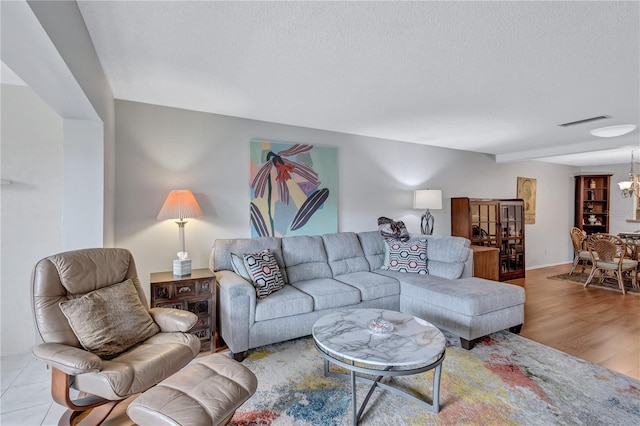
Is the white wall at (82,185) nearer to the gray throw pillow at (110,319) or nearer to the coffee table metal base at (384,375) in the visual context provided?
the gray throw pillow at (110,319)

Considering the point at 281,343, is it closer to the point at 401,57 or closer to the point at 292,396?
the point at 292,396

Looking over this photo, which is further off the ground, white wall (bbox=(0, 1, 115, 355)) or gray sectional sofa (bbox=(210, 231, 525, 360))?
white wall (bbox=(0, 1, 115, 355))

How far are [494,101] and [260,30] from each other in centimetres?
230

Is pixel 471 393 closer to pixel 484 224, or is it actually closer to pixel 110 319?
pixel 110 319

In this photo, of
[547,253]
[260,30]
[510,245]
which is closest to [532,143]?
[510,245]

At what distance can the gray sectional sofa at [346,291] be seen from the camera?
2.58m

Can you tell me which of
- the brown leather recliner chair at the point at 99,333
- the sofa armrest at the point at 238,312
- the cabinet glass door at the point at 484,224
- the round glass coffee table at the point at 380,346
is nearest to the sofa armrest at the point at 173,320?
the brown leather recliner chair at the point at 99,333

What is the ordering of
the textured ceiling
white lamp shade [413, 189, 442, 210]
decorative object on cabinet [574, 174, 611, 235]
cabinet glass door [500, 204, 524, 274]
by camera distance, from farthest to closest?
decorative object on cabinet [574, 174, 611, 235]
cabinet glass door [500, 204, 524, 274]
white lamp shade [413, 189, 442, 210]
the textured ceiling

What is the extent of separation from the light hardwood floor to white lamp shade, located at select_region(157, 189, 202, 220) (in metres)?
3.45

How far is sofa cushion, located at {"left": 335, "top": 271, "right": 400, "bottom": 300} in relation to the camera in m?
3.09

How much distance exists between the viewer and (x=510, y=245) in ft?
18.1

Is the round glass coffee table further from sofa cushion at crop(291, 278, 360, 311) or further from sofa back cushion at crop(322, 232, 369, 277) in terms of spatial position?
sofa back cushion at crop(322, 232, 369, 277)

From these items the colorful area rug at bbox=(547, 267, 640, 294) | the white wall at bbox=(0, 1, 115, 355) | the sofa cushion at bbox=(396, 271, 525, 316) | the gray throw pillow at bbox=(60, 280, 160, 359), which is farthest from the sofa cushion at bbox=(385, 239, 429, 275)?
the colorful area rug at bbox=(547, 267, 640, 294)

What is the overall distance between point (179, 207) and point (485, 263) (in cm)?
426
